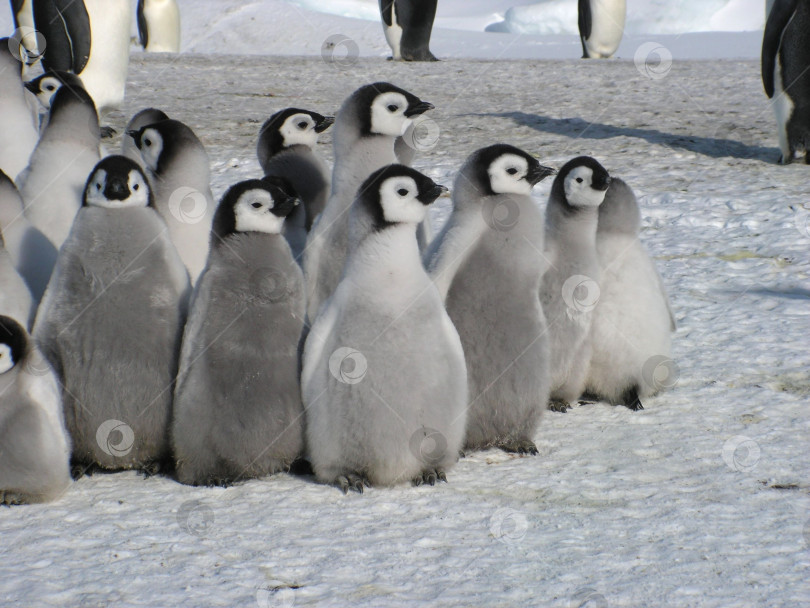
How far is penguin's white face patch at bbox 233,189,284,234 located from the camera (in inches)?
94.7

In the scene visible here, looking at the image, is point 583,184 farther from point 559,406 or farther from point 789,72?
point 789,72

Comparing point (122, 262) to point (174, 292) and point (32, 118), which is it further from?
point (32, 118)

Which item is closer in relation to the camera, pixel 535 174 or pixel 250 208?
pixel 250 208

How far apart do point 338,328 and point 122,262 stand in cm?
57

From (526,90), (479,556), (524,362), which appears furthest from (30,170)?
(526,90)

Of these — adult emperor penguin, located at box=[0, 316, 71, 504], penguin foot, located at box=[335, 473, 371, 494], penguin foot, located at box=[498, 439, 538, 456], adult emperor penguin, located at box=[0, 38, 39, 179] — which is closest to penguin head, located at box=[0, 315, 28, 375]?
adult emperor penguin, located at box=[0, 316, 71, 504]

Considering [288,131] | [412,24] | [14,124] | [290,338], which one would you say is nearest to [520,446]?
[290,338]

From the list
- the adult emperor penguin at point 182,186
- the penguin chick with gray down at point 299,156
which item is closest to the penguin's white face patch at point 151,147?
the adult emperor penguin at point 182,186

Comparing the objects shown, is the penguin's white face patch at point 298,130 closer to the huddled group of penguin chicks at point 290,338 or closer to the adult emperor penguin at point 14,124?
the huddled group of penguin chicks at point 290,338

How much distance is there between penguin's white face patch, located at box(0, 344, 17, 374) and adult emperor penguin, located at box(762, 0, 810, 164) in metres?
4.65

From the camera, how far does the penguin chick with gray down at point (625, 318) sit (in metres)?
2.88

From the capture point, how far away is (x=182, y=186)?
10.7 ft

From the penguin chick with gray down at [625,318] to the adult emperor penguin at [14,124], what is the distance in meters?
2.46

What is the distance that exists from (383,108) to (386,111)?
1 cm
